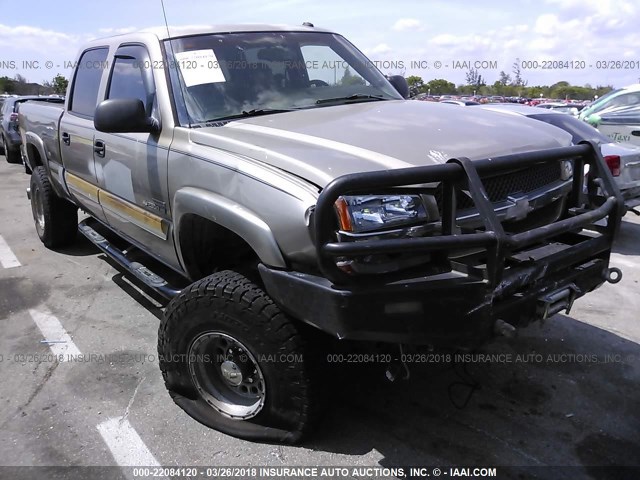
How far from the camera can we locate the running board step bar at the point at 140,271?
344 cm

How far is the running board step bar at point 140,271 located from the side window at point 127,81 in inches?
43.0

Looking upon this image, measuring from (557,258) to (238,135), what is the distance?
1659 millimetres

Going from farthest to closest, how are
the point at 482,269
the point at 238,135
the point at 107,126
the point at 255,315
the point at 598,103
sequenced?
the point at 598,103, the point at 107,126, the point at 238,135, the point at 255,315, the point at 482,269

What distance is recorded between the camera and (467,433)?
2898mm

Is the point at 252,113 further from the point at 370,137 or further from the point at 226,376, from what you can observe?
the point at 226,376

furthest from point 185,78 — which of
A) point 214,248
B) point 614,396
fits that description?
point 614,396

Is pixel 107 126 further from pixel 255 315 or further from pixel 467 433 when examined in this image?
pixel 467 433

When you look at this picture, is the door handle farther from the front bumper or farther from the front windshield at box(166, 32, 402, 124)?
the front bumper

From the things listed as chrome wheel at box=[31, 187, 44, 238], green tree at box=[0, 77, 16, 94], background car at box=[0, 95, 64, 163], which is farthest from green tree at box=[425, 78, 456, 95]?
chrome wheel at box=[31, 187, 44, 238]

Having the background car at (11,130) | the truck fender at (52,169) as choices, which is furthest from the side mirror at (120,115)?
the background car at (11,130)

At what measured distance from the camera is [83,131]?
4.37 m

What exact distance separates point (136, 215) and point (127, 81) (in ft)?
3.13

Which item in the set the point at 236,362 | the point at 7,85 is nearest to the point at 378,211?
the point at 236,362

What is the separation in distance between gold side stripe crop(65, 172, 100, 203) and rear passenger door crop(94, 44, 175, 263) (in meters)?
0.16
